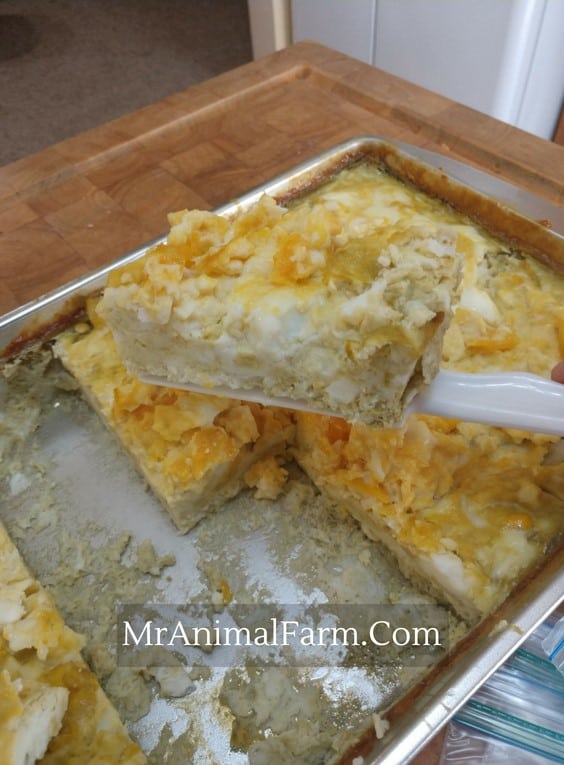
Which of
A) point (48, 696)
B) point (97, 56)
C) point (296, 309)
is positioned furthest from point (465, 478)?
point (97, 56)

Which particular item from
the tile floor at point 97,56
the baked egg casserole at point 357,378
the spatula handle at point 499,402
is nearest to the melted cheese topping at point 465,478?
the baked egg casserole at point 357,378

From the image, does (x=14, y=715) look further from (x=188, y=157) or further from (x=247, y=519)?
(x=188, y=157)

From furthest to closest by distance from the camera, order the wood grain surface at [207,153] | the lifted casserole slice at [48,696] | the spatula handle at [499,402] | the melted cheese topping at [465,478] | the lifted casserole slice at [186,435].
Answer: the wood grain surface at [207,153]
the lifted casserole slice at [186,435]
the melted cheese topping at [465,478]
the spatula handle at [499,402]
the lifted casserole slice at [48,696]

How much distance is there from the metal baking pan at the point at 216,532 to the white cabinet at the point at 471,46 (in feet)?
3.10

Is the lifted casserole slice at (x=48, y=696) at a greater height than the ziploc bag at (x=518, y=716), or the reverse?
the lifted casserole slice at (x=48, y=696)

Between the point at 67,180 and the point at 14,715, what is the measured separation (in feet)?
5.63

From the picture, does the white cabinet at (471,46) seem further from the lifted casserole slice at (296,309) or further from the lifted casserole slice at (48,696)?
the lifted casserole slice at (48,696)

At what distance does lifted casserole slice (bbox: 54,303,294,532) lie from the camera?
4.98 ft

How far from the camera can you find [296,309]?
1.16 metres

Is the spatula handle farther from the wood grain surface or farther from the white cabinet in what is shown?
the white cabinet

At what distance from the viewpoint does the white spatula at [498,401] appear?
119 cm

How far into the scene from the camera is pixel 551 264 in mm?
1759

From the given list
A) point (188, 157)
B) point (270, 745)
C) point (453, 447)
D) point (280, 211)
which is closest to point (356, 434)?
point (453, 447)

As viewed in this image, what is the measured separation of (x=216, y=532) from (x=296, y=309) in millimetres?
709
